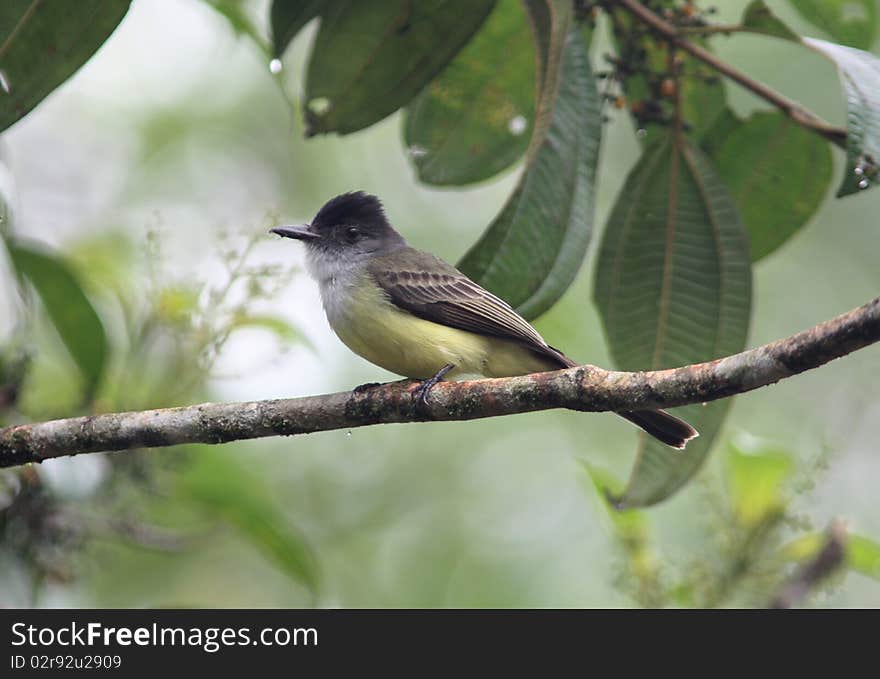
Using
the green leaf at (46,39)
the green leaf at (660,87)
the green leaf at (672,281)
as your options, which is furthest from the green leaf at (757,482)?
the green leaf at (46,39)

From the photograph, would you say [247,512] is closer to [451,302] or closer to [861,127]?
[451,302]

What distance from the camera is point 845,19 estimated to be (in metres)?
3.74

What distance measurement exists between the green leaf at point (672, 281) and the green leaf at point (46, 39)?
1742 millimetres

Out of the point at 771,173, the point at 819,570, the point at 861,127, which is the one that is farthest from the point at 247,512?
the point at 861,127

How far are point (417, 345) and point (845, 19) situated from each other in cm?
178

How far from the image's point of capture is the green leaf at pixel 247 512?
3889 mm

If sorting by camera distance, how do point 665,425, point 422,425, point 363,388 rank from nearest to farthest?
point 363,388, point 665,425, point 422,425

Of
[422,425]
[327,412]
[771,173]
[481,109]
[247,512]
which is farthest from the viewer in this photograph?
[422,425]

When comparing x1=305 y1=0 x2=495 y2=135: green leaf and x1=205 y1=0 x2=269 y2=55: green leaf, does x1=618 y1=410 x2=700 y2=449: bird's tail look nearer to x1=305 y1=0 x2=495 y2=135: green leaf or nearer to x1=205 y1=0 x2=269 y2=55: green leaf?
x1=305 y1=0 x2=495 y2=135: green leaf

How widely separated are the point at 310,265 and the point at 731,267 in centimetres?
156

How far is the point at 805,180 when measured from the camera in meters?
3.99

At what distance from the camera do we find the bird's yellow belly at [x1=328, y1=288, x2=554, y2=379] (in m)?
3.67

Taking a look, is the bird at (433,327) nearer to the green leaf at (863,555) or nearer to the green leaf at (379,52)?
the green leaf at (379,52)

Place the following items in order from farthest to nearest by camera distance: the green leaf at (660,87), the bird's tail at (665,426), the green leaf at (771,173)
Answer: the green leaf at (771,173), the green leaf at (660,87), the bird's tail at (665,426)
